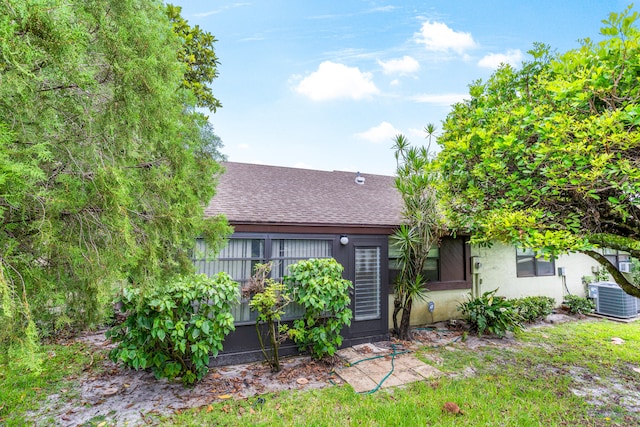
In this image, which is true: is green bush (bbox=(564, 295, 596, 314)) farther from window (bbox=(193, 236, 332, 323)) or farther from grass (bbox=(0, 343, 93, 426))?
grass (bbox=(0, 343, 93, 426))

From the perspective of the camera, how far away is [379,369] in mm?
5309

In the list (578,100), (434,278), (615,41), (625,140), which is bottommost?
(434,278)

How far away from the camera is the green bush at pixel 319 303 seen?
17.8 ft

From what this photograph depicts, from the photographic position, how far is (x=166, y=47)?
2760mm

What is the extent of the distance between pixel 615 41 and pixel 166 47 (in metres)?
4.83

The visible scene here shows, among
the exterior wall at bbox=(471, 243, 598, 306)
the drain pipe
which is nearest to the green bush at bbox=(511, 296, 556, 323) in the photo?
the exterior wall at bbox=(471, 243, 598, 306)

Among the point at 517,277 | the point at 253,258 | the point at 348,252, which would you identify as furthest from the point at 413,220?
the point at 517,277

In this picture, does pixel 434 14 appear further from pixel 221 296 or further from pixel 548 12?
pixel 221 296

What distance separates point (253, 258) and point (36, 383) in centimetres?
379

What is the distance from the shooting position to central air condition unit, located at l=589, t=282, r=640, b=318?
9.12 m

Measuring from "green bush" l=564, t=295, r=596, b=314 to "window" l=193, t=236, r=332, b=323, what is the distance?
9.16 m

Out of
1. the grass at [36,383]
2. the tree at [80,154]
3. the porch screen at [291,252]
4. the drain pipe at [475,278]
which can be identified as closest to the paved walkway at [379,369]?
the porch screen at [291,252]

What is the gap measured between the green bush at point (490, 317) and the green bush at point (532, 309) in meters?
1.04

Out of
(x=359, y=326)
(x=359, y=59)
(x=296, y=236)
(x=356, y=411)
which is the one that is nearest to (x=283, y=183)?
(x=296, y=236)
